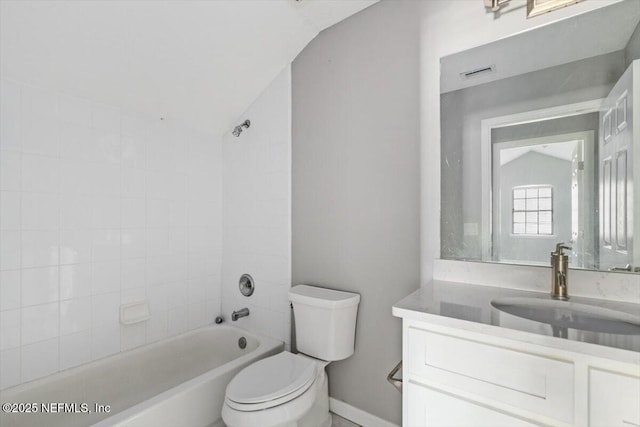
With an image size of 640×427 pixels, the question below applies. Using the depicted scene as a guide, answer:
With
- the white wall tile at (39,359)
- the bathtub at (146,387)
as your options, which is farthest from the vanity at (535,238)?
the white wall tile at (39,359)

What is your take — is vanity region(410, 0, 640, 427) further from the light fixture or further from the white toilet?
the white toilet

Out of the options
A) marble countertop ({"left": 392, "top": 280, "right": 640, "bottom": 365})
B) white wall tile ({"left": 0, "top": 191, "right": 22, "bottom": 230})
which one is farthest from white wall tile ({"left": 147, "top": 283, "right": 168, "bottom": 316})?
marble countertop ({"left": 392, "top": 280, "right": 640, "bottom": 365})

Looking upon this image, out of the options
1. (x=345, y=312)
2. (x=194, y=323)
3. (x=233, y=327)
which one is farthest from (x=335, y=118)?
(x=194, y=323)

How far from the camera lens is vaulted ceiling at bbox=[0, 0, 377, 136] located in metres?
1.40

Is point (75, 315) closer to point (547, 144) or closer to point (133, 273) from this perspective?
point (133, 273)

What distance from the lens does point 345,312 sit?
5.37ft

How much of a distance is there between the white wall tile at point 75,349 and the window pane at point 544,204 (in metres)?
2.33

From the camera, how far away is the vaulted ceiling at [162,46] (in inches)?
55.2

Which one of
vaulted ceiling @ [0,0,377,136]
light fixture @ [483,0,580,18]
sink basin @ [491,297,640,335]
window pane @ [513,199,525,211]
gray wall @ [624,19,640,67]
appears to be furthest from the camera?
vaulted ceiling @ [0,0,377,136]

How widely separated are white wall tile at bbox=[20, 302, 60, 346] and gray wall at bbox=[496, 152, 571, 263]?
219 centimetres

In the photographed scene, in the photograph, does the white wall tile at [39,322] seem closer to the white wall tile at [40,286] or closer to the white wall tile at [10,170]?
the white wall tile at [40,286]

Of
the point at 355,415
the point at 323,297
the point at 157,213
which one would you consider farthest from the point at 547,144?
the point at 157,213

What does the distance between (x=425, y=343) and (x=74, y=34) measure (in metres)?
1.98

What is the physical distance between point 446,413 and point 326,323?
0.79m
